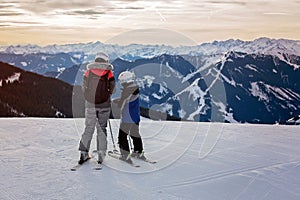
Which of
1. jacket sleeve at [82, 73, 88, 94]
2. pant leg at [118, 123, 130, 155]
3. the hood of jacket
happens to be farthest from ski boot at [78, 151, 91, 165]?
the hood of jacket

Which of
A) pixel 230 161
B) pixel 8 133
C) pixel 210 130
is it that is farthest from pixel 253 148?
pixel 8 133

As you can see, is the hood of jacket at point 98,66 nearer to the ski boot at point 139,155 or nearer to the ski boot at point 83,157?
the ski boot at point 83,157

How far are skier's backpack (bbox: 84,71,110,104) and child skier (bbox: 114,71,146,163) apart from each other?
410 mm

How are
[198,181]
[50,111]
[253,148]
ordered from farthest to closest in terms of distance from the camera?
[50,111] < [253,148] < [198,181]

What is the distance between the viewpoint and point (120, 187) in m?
6.42

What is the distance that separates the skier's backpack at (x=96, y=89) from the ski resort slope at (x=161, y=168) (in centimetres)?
120

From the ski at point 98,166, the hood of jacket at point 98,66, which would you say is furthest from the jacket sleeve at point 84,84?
the ski at point 98,166

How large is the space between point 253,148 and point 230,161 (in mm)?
1732

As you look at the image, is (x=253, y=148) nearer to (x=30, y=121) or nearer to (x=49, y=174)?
(x=49, y=174)

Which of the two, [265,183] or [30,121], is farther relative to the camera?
[30,121]

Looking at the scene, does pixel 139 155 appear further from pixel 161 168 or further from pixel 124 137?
pixel 161 168

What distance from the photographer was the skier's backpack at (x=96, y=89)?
7340 mm

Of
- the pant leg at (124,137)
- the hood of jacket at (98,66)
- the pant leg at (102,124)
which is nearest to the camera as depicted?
the hood of jacket at (98,66)

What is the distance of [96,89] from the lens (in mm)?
7348
